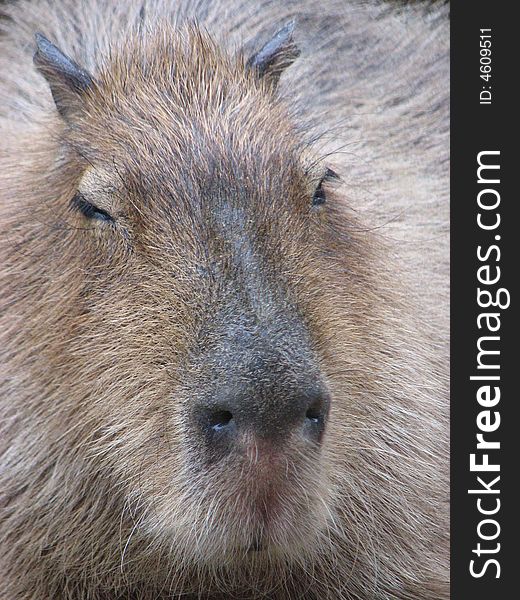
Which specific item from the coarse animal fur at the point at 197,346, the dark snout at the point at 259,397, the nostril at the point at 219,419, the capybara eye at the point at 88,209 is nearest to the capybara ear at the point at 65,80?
the coarse animal fur at the point at 197,346

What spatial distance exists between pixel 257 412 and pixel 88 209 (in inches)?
42.9

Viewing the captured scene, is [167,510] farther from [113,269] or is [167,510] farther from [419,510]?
[419,510]

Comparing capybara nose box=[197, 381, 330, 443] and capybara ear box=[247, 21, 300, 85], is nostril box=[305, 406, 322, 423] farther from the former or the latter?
capybara ear box=[247, 21, 300, 85]

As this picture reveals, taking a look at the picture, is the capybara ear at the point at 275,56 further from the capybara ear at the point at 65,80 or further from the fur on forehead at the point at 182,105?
the capybara ear at the point at 65,80

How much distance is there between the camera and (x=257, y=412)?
3369 millimetres

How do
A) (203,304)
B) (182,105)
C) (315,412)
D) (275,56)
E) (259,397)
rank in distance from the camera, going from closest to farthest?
(259,397), (315,412), (203,304), (182,105), (275,56)

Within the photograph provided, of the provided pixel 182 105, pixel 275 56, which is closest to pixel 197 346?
pixel 182 105

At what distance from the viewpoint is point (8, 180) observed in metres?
4.65

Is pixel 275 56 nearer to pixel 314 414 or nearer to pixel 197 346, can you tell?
pixel 197 346

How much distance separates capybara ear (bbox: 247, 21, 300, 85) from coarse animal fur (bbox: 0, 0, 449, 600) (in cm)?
6

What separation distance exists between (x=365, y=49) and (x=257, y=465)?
3432 millimetres

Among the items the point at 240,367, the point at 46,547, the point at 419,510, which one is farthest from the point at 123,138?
the point at 419,510

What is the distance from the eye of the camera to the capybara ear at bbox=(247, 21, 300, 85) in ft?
14.9

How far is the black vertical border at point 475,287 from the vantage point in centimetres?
420
